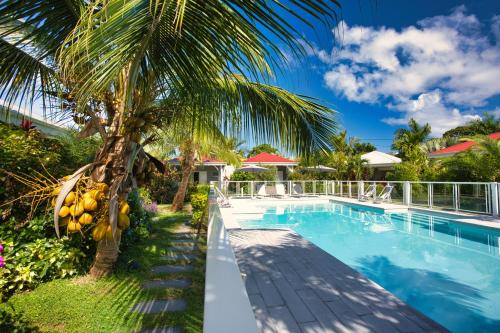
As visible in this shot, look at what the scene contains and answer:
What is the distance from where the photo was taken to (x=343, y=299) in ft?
13.3

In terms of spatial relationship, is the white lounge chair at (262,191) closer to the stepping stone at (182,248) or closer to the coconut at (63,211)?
the stepping stone at (182,248)

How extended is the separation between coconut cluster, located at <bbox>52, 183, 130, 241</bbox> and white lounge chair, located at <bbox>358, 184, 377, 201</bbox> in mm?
18094

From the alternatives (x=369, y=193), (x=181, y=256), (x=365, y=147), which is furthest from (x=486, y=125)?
(x=181, y=256)

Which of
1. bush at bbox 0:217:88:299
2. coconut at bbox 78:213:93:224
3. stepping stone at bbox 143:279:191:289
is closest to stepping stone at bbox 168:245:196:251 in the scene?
stepping stone at bbox 143:279:191:289

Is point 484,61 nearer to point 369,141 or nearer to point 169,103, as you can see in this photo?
point 169,103

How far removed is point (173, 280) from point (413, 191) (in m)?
15.3

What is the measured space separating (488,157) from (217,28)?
18198 mm

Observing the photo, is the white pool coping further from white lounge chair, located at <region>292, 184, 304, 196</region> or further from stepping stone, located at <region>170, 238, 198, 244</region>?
white lounge chair, located at <region>292, 184, 304, 196</region>

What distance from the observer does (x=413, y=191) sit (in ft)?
51.0

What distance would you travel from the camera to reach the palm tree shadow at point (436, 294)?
14.9 ft

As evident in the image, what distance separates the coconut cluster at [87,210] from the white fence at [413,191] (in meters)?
14.6

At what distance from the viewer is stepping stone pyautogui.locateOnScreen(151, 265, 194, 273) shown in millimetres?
4920

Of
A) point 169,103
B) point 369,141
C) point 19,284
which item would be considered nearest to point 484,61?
point 169,103

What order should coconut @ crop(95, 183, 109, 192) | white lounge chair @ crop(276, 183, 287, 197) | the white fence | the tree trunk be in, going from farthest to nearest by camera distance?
white lounge chair @ crop(276, 183, 287, 197), the tree trunk, the white fence, coconut @ crop(95, 183, 109, 192)
